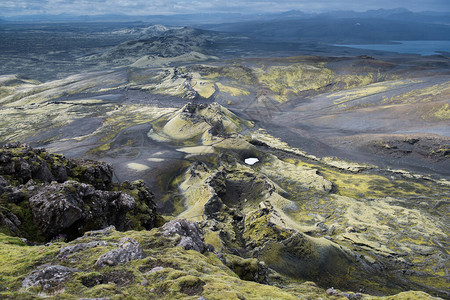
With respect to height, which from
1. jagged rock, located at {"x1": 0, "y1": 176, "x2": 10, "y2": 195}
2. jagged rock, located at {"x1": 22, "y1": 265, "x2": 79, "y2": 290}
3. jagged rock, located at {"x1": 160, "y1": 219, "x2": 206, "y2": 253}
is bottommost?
jagged rock, located at {"x1": 160, "y1": 219, "x2": 206, "y2": 253}

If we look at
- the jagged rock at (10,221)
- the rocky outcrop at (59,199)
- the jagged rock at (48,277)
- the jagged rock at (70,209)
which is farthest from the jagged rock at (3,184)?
the jagged rock at (48,277)

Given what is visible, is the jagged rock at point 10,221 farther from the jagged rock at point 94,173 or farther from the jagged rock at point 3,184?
the jagged rock at point 94,173

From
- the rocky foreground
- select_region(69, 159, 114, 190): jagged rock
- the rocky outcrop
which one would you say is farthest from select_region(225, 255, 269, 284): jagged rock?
select_region(69, 159, 114, 190): jagged rock

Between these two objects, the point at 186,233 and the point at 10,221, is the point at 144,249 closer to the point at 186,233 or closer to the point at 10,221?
the point at 186,233

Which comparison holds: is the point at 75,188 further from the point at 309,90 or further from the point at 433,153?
the point at 309,90

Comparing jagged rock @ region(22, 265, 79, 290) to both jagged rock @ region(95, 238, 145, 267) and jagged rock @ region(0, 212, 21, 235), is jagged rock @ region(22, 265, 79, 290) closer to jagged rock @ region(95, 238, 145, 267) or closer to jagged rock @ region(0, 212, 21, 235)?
jagged rock @ region(95, 238, 145, 267)

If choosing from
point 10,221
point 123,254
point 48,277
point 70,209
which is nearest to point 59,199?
point 70,209

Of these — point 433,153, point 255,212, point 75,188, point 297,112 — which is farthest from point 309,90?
point 75,188
